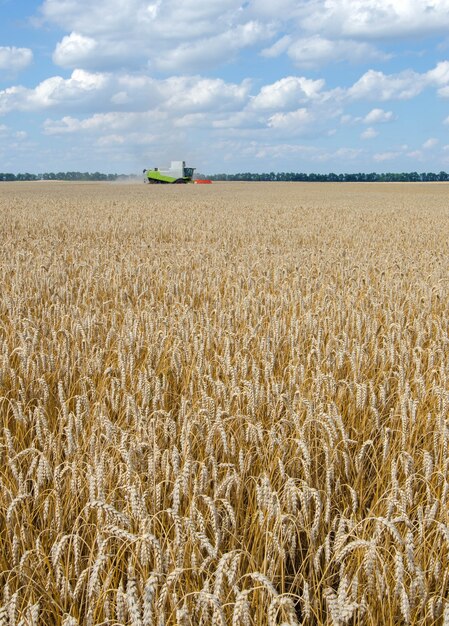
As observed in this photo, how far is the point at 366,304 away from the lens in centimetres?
536

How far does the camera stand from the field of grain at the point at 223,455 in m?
1.63

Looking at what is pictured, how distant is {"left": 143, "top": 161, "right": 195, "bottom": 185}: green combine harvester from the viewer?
67.5 m

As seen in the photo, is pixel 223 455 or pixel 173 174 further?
pixel 173 174

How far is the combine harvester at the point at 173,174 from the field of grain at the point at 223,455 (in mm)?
61498

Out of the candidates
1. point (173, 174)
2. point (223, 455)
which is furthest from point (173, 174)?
point (223, 455)

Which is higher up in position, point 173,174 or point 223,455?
point 173,174

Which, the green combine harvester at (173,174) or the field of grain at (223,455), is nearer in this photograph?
the field of grain at (223,455)

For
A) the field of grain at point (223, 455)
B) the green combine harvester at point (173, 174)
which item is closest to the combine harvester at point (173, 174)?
the green combine harvester at point (173, 174)

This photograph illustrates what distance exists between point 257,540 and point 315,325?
2.70 meters

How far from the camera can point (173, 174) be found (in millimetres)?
67938

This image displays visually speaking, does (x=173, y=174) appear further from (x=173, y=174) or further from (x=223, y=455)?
(x=223, y=455)

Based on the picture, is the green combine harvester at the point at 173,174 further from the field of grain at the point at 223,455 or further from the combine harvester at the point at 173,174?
the field of grain at the point at 223,455

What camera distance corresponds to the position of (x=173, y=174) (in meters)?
67.9

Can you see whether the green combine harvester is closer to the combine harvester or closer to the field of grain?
the combine harvester
